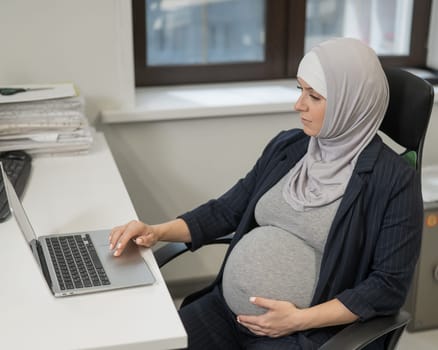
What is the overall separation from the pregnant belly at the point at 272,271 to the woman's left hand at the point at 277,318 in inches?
2.6

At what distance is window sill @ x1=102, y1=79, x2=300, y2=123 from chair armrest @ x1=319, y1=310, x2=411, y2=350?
1.23 meters

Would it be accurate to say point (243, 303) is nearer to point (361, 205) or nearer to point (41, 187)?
point (361, 205)

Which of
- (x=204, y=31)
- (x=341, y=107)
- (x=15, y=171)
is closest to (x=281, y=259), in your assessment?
(x=341, y=107)

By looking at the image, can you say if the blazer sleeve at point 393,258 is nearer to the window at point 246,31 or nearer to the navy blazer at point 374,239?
the navy blazer at point 374,239

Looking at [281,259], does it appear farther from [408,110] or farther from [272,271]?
[408,110]

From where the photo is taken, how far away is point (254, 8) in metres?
2.80

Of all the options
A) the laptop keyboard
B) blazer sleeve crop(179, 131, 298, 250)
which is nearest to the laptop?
the laptop keyboard

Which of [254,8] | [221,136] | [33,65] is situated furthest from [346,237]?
[254,8]

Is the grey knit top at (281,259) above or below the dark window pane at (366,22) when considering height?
below

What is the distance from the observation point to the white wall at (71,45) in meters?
2.28

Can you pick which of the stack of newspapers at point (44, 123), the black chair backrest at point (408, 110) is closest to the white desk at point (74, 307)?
the stack of newspapers at point (44, 123)

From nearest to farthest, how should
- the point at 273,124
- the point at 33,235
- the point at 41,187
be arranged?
the point at 33,235 < the point at 41,187 < the point at 273,124

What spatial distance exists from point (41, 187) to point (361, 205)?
90 centimetres

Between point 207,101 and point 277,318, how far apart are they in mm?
1242
